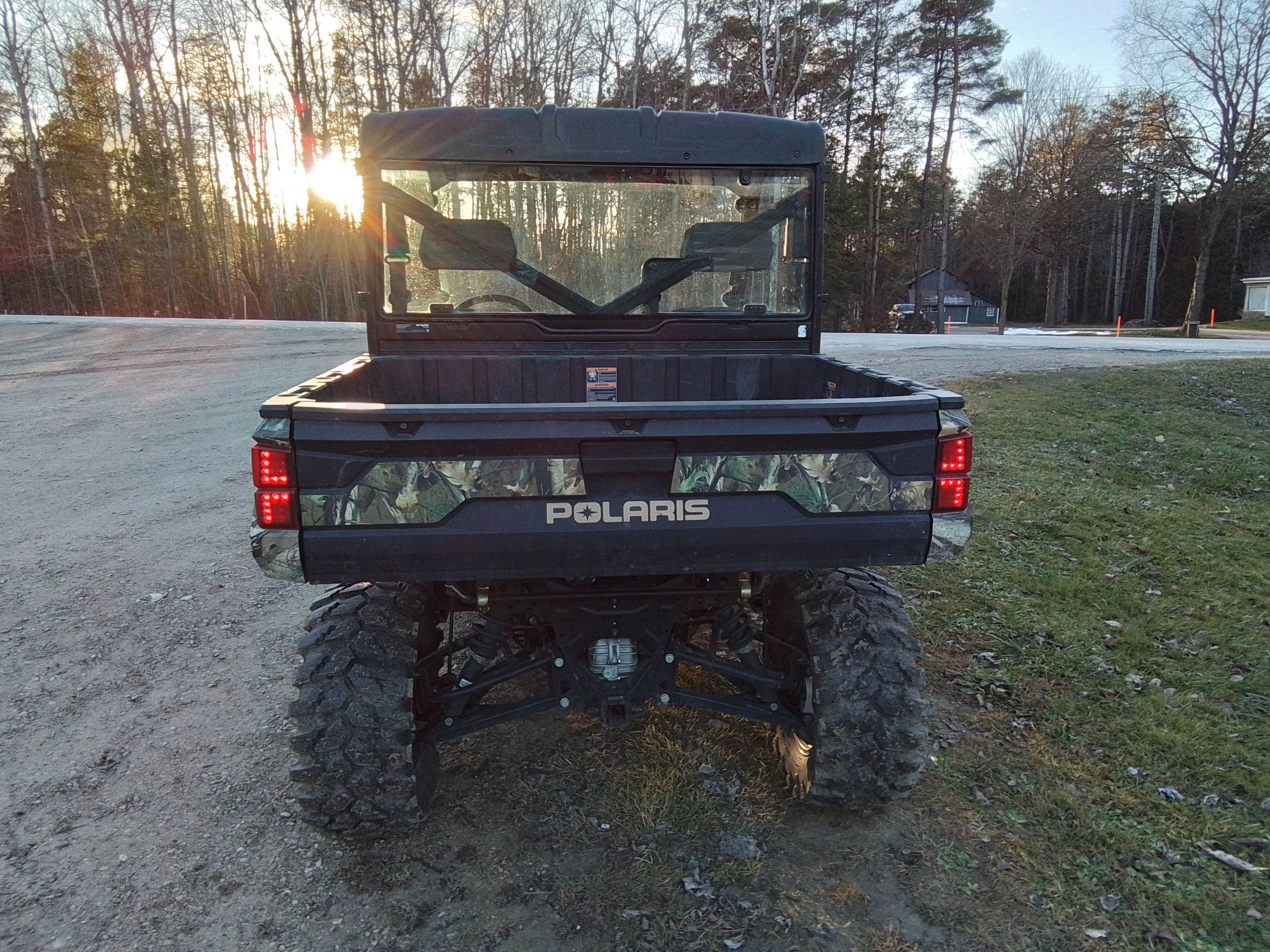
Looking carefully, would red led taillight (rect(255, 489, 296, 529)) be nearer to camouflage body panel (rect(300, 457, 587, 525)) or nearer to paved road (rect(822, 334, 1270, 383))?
camouflage body panel (rect(300, 457, 587, 525))

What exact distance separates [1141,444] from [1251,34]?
1099 inches

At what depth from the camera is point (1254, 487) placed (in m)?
6.72

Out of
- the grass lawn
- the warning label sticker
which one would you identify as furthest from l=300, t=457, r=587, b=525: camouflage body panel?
the grass lawn

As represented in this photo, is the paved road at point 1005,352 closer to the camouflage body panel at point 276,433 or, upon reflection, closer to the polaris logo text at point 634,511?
the polaris logo text at point 634,511

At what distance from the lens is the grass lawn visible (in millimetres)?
2428

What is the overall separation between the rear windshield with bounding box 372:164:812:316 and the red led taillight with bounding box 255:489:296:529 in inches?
60.9

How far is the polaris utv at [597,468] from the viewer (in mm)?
2109

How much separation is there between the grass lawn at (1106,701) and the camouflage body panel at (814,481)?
4.21ft

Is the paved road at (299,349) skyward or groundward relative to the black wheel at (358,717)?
skyward

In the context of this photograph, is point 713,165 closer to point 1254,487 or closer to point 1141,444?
point 1254,487

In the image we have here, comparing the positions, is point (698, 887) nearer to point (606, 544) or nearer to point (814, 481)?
point (606, 544)

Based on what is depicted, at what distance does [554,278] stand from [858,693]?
216 cm

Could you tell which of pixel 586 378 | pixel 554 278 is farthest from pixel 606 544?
pixel 554 278

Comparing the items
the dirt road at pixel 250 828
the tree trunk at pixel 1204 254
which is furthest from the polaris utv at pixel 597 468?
the tree trunk at pixel 1204 254
